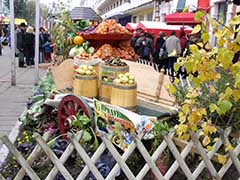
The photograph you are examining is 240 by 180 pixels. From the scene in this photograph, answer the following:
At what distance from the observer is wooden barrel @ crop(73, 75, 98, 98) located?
431 cm

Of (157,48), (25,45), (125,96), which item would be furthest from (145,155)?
(25,45)

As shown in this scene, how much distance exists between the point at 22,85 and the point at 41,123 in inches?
176

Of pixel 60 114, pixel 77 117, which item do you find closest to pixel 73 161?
pixel 77 117

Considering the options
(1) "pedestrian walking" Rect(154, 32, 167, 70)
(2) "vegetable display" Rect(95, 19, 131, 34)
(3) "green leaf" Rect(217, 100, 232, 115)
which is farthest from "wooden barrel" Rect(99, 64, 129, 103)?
(1) "pedestrian walking" Rect(154, 32, 167, 70)

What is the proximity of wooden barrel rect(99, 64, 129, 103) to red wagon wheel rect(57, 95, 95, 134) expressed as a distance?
33 cm

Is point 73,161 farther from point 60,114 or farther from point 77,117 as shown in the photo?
point 60,114

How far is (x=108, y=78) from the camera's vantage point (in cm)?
423

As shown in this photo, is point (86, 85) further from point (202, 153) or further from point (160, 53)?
point (160, 53)

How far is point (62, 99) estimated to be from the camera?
14.1 feet

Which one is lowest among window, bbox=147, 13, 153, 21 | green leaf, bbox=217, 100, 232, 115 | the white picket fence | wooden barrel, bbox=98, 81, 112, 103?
the white picket fence

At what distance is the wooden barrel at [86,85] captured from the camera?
431cm

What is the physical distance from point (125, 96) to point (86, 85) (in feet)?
2.08

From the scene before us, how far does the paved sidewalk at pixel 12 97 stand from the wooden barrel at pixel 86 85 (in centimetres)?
137

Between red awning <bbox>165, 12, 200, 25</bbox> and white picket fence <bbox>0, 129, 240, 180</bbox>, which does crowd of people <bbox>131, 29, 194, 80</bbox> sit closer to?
red awning <bbox>165, 12, 200, 25</bbox>
